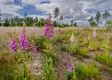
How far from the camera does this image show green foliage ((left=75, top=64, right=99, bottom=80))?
8894 mm

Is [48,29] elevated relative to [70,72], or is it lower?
elevated

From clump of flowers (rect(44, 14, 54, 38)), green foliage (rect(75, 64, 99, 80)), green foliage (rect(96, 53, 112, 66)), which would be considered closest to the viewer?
green foliage (rect(75, 64, 99, 80))

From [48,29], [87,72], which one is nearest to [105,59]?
[87,72]

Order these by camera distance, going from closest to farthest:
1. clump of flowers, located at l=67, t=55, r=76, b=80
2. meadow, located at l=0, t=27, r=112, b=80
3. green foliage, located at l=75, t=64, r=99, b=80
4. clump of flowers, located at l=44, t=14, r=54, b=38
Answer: meadow, located at l=0, t=27, r=112, b=80, clump of flowers, located at l=67, t=55, r=76, b=80, green foliage, located at l=75, t=64, r=99, b=80, clump of flowers, located at l=44, t=14, r=54, b=38

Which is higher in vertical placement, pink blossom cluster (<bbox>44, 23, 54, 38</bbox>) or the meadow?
pink blossom cluster (<bbox>44, 23, 54, 38</bbox>)

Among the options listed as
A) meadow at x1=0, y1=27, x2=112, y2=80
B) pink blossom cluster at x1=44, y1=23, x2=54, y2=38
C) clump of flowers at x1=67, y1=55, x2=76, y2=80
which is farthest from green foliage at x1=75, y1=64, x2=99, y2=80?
pink blossom cluster at x1=44, y1=23, x2=54, y2=38

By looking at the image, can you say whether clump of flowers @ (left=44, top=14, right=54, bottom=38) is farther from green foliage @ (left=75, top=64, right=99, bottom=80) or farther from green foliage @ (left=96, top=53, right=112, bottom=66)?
green foliage @ (left=96, top=53, right=112, bottom=66)

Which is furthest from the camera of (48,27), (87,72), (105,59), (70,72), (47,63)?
(105,59)

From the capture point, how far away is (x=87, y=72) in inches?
355

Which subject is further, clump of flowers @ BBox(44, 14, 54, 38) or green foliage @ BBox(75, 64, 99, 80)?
clump of flowers @ BBox(44, 14, 54, 38)

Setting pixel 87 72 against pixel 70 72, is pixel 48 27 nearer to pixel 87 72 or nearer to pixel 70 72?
pixel 70 72

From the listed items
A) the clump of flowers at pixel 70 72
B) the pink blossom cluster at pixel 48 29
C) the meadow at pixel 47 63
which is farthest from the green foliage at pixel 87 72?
the pink blossom cluster at pixel 48 29

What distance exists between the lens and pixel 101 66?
10.2 m

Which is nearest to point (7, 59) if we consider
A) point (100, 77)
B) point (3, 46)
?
point (3, 46)
